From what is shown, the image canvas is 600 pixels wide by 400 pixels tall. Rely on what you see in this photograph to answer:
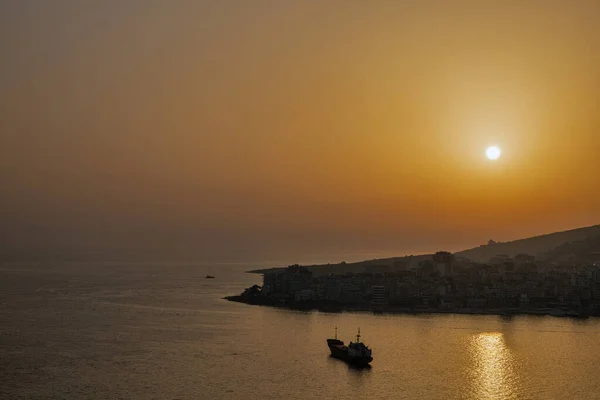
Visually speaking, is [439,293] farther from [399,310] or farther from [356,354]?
[356,354]

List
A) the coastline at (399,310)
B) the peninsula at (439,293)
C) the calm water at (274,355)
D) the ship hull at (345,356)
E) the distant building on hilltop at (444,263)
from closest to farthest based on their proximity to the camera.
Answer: the calm water at (274,355) → the ship hull at (345,356) → the coastline at (399,310) → the peninsula at (439,293) → the distant building on hilltop at (444,263)

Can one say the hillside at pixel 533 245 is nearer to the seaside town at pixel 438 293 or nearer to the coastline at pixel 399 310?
the seaside town at pixel 438 293

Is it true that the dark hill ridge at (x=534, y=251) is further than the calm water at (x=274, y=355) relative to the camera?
Yes

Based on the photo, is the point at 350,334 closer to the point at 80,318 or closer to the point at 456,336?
the point at 456,336

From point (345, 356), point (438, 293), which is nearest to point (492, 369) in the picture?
point (345, 356)

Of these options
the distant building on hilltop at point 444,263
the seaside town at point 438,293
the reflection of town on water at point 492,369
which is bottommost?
the reflection of town on water at point 492,369

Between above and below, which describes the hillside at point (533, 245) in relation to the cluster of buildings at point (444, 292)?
above

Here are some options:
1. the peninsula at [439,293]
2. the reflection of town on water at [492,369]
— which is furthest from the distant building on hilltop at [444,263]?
the reflection of town on water at [492,369]

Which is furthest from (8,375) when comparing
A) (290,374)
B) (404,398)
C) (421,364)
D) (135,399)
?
(421,364)
